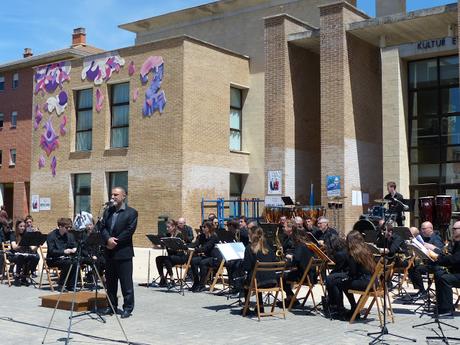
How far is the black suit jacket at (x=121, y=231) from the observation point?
33.0ft

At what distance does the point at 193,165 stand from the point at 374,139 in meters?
7.53

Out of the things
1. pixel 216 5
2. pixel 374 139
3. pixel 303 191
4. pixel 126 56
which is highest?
pixel 216 5

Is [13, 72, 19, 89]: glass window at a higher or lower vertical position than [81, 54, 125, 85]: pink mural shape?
higher

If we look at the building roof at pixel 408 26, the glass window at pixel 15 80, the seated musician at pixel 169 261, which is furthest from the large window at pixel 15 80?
the seated musician at pixel 169 261

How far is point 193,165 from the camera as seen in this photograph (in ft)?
86.9

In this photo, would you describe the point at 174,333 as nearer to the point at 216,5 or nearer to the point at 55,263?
the point at 55,263

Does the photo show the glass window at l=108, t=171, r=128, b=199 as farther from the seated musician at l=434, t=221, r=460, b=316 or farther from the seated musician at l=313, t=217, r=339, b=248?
the seated musician at l=434, t=221, r=460, b=316

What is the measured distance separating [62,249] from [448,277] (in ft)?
26.3

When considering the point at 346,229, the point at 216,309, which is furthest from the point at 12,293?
the point at 346,229

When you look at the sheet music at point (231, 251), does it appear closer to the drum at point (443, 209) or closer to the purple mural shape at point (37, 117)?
the drum at point (443, 209)

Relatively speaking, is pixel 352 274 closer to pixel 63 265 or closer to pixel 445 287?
pixel 445 287

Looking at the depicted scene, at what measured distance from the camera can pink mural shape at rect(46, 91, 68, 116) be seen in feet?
101

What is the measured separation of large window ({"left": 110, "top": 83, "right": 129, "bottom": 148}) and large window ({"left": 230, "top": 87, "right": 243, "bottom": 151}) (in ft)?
15.8

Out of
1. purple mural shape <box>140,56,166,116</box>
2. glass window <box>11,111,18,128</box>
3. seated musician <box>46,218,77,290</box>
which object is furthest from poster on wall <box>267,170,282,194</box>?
glass window <box>11,111,18,128</box>
